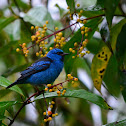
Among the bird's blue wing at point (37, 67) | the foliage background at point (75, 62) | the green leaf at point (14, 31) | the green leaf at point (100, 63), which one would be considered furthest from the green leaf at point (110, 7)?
the green leaf at point (14, 31)

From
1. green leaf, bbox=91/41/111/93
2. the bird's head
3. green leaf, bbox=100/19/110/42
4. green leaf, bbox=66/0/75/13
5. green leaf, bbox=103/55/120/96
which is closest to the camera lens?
green leaf, bbox=100/19/110/42

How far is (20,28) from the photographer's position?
141 inches

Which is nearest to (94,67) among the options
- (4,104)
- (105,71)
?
(105,71)

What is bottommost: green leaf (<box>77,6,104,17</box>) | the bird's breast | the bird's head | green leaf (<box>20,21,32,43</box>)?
the bird's breast

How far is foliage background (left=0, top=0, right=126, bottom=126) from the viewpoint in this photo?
7.72ft

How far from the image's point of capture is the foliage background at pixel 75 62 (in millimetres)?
2354

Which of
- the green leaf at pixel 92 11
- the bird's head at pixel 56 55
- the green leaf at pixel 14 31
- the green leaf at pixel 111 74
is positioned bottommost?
the green leaf at pixel 111 74

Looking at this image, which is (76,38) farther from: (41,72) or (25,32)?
(25,32)

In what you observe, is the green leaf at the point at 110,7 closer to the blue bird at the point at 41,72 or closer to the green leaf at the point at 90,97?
the green leaf at the point at 90,97

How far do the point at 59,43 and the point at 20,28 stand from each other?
1.22 m

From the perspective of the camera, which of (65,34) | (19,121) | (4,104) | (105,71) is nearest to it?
(4,104)

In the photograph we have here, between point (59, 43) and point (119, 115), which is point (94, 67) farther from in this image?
point (119, 115)

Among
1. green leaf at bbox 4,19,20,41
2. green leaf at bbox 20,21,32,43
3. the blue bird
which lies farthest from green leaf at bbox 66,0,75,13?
green leaf at bbox 4,19,20,41

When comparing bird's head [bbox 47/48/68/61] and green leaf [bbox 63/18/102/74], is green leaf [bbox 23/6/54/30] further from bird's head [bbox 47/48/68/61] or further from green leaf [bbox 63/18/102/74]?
green leaf [bbox 63/18/102/74]
